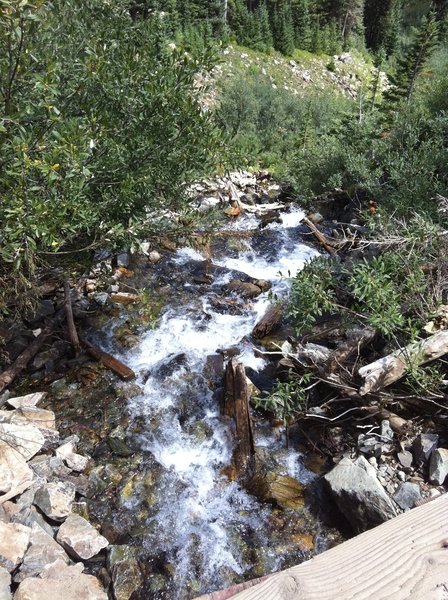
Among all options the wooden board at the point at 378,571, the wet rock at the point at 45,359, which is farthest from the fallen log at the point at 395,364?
the wet rock at the point at 45,359

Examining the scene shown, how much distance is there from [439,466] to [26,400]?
544 centimetres

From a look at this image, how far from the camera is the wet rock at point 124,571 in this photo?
4.04 metres

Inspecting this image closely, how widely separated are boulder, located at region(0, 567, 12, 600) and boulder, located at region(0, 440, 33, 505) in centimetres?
84

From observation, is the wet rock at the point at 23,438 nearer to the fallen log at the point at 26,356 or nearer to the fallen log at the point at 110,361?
the fallen log at the point at 26,356

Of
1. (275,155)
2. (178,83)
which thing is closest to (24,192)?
(178,83)

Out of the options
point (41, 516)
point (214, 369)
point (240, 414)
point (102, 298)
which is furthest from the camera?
point (102, 298)

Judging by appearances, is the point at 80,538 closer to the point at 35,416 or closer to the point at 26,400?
the point at 35,416

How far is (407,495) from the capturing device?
4496 millimetres

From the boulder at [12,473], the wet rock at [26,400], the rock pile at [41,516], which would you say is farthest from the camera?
the wet rock at [26,400]

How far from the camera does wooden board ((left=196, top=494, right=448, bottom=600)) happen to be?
0.85 meters

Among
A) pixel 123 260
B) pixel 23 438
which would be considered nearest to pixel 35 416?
pixel 23 438

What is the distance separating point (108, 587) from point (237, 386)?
10.0 feet

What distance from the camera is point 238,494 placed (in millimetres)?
5199

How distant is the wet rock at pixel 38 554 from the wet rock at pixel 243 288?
19.4 ft
